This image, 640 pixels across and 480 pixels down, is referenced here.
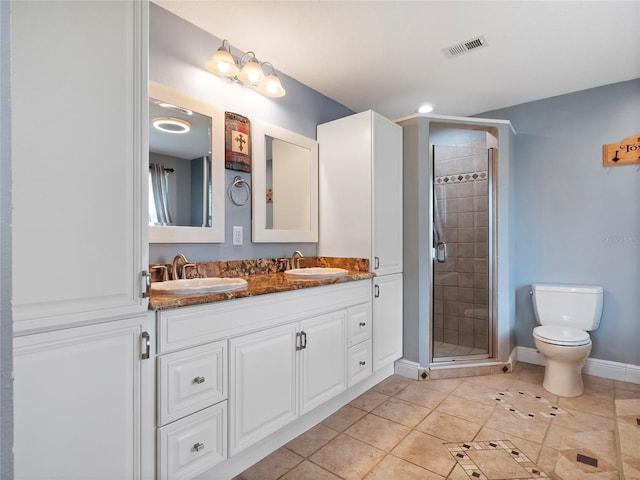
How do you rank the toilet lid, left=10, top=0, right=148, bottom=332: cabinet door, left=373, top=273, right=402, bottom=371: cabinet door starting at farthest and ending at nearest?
left=373, top=273, right=402, bottom=371: cabinet door < the toilet lid < left=10, top=0, right=148, bottom=332: cabinet door

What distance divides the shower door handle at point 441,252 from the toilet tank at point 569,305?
30.5 inches

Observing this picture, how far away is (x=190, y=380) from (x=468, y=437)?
1563mm

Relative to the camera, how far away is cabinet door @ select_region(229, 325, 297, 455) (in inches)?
61.1

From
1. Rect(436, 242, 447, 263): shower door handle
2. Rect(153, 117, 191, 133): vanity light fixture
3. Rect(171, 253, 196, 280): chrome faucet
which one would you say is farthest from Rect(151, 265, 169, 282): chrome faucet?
Rect(436, 242, 447, 263): shower door handle

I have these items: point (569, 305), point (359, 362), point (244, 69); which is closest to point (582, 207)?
point (569, 305)

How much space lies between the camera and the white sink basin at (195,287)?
1.42 m

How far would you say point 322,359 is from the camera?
2.01 m

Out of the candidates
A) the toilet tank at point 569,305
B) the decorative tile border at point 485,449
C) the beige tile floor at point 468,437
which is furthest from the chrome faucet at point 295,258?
the toilet tank at point 569,305

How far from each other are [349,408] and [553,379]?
5.00 feet

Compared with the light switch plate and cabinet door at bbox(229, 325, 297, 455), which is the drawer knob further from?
the light switch plate

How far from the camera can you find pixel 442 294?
117 inches

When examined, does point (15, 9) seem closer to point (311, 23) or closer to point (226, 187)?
point (226, 187)

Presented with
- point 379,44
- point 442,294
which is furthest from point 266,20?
point 442,294

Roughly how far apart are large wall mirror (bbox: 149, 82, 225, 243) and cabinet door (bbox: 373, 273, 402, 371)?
48.0 inches
